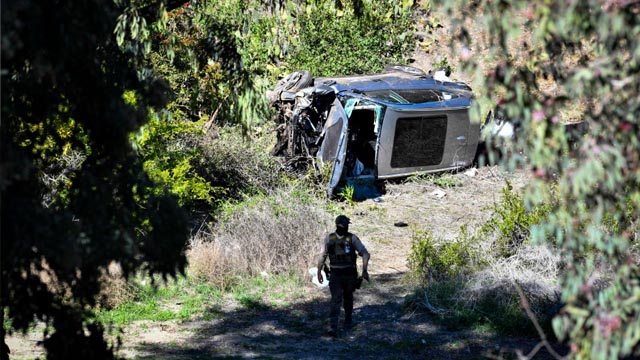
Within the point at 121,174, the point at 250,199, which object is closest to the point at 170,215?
the point at 121,174

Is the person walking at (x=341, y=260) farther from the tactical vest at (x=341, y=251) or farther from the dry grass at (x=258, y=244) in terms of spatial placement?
the dry grass at (x=258, y=244)

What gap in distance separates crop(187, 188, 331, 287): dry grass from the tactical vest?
2.16m

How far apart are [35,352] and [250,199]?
5.26 m

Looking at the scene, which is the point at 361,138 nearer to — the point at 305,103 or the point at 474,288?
the point at 305,103

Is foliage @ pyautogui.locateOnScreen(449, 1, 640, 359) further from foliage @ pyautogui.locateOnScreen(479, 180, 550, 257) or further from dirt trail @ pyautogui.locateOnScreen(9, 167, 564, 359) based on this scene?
foliage @ pyautogui.locateOnScreen(479, 180, 550, 257)

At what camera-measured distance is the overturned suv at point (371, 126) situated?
1669 cm

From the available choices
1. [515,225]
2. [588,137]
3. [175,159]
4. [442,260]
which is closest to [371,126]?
[175,159]

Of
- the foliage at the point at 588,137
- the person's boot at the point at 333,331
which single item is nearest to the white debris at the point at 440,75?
the person's boot at the point at 333,331

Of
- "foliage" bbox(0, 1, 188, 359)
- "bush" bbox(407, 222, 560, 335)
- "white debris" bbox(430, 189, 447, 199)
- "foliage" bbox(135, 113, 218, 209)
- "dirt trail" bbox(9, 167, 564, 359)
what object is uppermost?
"foliage" bbox(0, 1, 188, 359)

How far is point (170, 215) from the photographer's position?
22.5 ft

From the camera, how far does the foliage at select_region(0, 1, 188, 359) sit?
5863 millimetres

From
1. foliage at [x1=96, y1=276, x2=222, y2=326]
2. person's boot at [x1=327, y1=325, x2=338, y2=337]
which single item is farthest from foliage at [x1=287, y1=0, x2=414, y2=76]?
person's boot at [x1=327, y1=325, x2=338, y2=337]

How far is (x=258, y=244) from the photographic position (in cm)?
1312

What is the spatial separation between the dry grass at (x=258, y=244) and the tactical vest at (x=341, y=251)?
2161 millimetres
